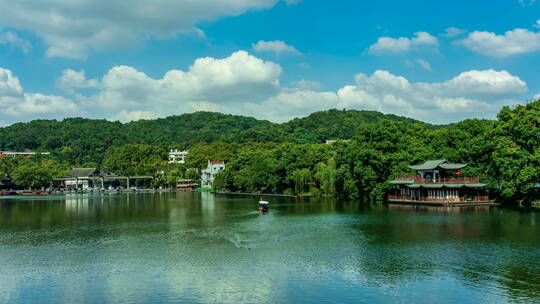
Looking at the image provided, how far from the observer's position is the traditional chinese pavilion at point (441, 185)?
5209 centimetres

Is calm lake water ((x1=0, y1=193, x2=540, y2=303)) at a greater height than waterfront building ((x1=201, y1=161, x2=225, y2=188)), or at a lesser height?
lesser

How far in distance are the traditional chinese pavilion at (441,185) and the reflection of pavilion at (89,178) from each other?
81.6 m

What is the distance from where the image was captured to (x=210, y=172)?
401 feet

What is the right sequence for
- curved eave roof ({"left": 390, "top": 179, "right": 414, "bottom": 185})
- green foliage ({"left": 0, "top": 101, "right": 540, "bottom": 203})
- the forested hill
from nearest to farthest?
green foliage ({"left": 0, "top": 101, "right": 540, "bottom": 203}), curved eave roof ({"left": 390, "top": 179, "right": 414, "bottom": 185}), the forested hill

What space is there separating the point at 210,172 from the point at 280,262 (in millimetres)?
100772

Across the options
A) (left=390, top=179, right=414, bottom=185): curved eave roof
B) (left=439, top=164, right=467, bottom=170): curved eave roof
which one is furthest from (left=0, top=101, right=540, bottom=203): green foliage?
(left=390, top=179, right=414, bottom=185): curved eave roof

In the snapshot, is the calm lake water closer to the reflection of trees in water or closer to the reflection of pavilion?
the reflection of trees in water

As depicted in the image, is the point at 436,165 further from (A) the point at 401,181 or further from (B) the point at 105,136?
(B) the point at 105,136

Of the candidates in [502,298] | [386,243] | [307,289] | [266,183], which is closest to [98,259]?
[307,289]

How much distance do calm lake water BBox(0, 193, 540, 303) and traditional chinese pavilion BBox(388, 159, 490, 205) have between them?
13300 millimetres

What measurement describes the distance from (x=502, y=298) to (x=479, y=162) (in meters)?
41.8

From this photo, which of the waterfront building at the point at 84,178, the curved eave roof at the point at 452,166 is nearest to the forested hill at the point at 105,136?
the waterfront building at the point at 84,178

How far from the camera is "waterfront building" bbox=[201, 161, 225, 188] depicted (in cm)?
12131

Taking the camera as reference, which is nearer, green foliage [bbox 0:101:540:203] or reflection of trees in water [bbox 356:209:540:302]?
reflection of trees in water [bbox 356:209:540:302]
